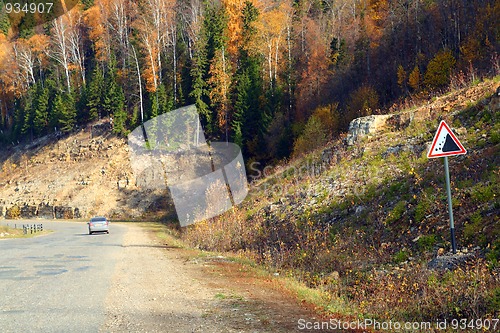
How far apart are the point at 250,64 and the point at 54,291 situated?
154ft

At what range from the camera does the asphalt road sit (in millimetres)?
7297

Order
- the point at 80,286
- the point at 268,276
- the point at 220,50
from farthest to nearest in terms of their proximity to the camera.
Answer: the point at 220,50 → the point at 268,276 → the point at 80,286

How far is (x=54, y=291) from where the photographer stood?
32.1 ft

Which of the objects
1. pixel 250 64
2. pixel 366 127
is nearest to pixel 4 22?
pixel 250 64

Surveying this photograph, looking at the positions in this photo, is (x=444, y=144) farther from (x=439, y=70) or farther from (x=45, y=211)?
(x=45, y=211)

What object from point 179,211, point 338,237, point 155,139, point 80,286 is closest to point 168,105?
point 155,139

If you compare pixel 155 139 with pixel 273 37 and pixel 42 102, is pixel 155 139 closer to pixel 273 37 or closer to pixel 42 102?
pixel 273 37

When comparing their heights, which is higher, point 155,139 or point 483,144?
point 155,139

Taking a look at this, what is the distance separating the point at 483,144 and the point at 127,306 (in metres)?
14.0

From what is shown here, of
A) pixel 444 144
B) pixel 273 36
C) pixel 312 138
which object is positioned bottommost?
pixel 444 144

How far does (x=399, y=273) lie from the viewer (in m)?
10.9

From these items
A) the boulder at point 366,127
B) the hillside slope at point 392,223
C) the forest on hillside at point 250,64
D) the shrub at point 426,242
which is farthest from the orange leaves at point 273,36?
the shrub at point 426,242

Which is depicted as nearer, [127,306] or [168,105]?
[127,306]

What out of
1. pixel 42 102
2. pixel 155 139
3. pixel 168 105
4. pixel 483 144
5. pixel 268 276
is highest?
pixel 42 102
